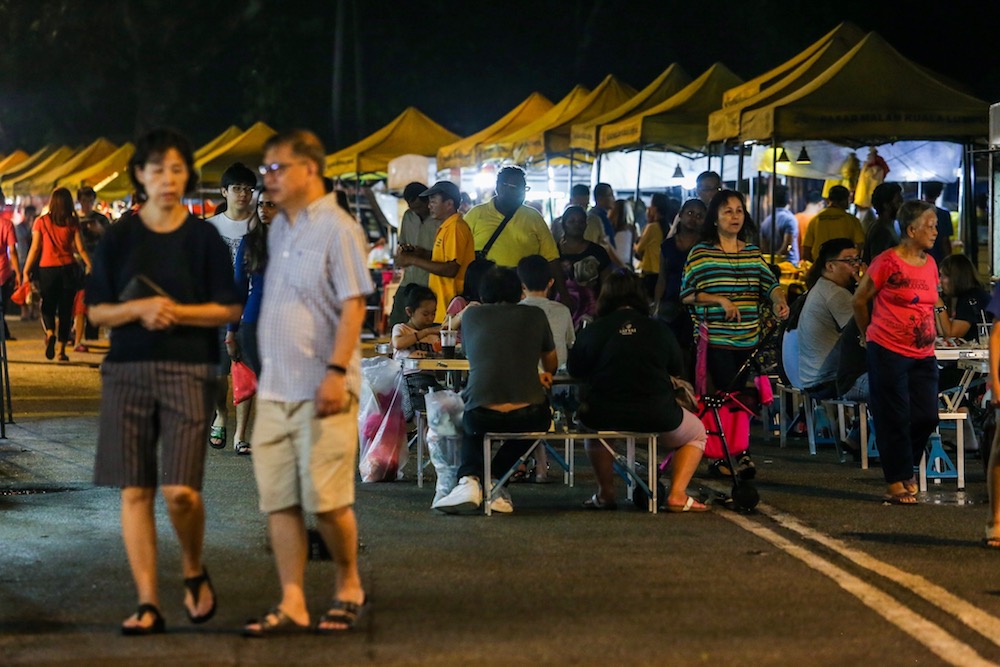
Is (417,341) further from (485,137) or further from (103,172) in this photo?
(103,172)

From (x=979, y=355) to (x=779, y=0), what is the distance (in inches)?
984

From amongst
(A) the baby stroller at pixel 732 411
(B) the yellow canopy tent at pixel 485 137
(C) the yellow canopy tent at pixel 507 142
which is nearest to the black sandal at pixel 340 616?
(A) the baby stroller at pixel 732 411

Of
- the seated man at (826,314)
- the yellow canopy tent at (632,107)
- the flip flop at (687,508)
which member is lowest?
the flip flop at (687,508)

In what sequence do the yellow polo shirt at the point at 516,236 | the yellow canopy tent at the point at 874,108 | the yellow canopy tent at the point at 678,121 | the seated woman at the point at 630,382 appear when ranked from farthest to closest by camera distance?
the yellow canopy tent at the point at 678,121 → the yellow canopy tent at the point at 874,108 → the yellow polo shirt at the point at 516,236 → the seated woman at the point at 630,382

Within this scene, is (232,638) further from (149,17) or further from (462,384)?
(149,17)

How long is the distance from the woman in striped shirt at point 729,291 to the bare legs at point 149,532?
488 cm

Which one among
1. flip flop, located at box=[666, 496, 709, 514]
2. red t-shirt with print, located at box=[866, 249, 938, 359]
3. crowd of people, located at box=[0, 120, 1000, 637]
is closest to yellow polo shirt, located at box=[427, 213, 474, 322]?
crowd of people, located at box=[0, 120, 1000, 637]

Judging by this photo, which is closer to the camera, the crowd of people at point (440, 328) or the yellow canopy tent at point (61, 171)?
the crowd of people at point (440, 328)

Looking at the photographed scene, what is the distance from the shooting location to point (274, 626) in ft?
21.8

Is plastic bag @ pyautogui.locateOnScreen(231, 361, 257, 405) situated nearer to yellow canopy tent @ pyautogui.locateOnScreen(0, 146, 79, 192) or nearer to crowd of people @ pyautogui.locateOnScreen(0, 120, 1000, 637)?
crowd of people @ pyautogui.locateOnScreen(0, 120, 1000, 637)

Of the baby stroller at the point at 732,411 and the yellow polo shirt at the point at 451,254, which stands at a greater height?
the yellow polo shirt at the point at 451,254

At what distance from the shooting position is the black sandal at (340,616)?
6.72 m

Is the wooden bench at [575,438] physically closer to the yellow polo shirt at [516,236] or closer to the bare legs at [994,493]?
the bare legs at [994,493]

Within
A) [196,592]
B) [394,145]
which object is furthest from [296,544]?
[394,145]
